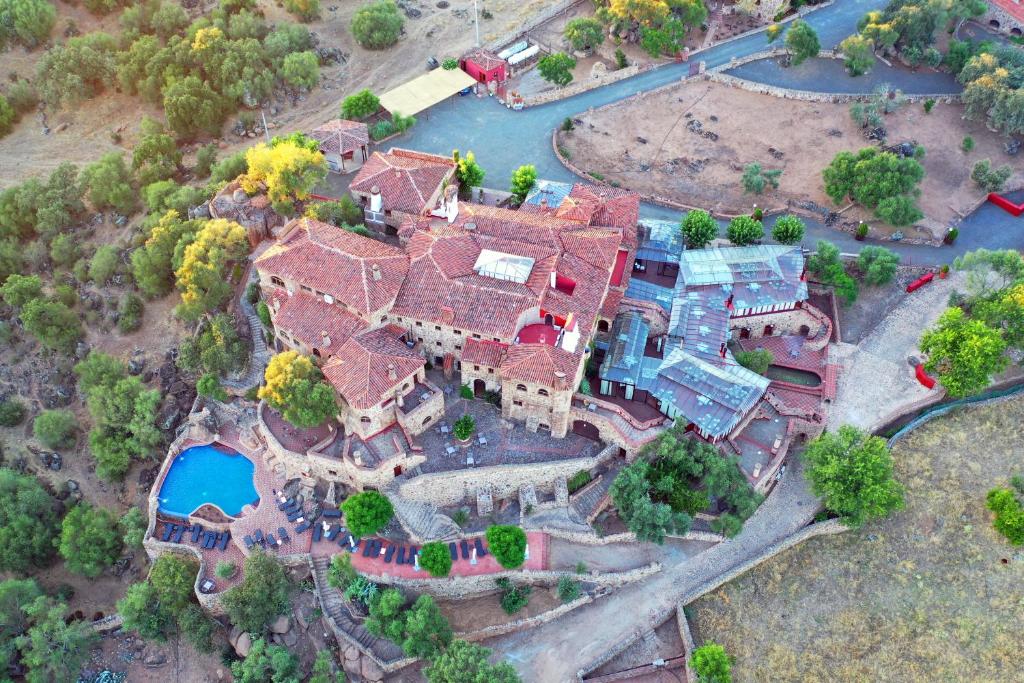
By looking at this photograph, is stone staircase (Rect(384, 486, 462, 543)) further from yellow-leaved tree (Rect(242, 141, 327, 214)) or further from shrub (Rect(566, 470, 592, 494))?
yellow-leaved tree (Rect(242, 141, 327, 214))

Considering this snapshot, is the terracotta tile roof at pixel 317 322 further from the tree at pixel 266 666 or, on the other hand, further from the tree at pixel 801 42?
the tree at pixel 801 42

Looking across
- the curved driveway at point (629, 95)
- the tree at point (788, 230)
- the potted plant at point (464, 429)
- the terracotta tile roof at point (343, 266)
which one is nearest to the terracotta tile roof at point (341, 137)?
the curved driveway at point (629, 95)

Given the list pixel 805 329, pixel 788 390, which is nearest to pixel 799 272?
pixel 805 329

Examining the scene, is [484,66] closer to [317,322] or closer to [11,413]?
[317,322]

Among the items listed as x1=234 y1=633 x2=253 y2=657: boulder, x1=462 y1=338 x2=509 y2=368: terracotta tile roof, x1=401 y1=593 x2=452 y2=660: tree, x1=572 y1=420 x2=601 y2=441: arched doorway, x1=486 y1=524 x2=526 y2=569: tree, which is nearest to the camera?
x1=401 y1=593 x2=452 y2=660: tree

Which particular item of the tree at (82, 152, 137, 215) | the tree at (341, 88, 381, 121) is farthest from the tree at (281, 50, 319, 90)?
the tree at (82, 152, 137, 215)

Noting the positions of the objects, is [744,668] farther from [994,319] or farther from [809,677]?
[994,319]
